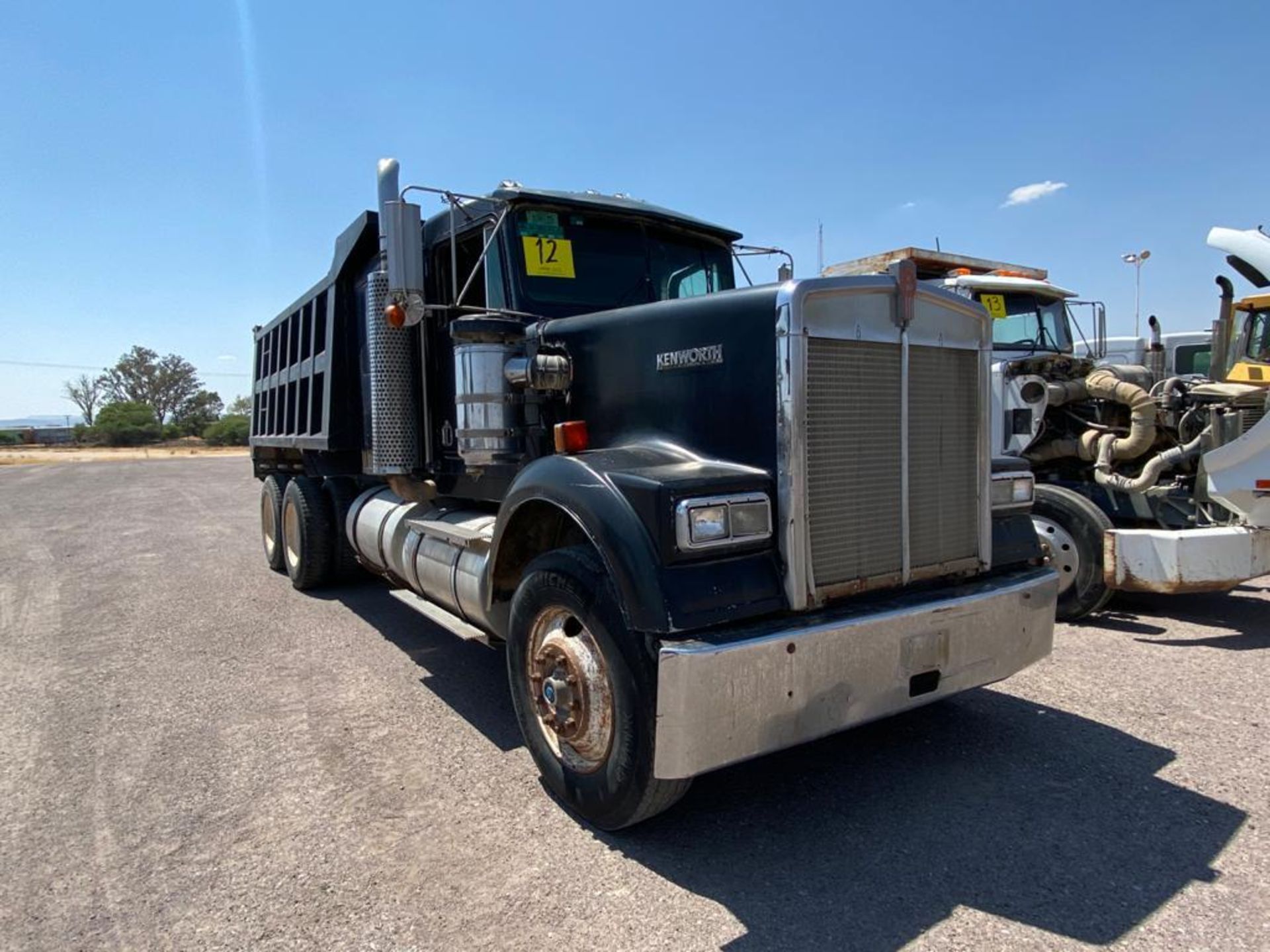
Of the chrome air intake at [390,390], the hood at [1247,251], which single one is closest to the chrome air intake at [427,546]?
the chrome air intake at [390,390]

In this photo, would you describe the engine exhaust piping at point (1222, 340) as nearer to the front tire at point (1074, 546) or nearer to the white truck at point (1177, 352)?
the front tire at point (1074, 546)

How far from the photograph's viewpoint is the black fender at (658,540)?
273cm

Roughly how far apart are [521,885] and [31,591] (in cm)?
790

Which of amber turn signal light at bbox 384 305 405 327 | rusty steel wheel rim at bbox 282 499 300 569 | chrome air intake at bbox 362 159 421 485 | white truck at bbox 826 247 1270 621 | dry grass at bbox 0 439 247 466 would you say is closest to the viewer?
amber turn signal light at bbox 384 305 405 327

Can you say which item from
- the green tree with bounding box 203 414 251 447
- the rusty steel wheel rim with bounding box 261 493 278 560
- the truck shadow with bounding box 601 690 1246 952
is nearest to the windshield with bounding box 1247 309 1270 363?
the truck shadow with bounding box 601 690 1246 952

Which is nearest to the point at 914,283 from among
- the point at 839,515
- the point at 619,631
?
the point at 839,515

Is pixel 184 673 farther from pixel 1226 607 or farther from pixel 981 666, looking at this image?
pixel 1226 607

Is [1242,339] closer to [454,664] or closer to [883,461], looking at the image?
[883,461]

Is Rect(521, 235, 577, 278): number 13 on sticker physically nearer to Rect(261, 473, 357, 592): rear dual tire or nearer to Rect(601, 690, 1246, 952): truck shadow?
Rect(601, 690, 1246, 952): truck shadow

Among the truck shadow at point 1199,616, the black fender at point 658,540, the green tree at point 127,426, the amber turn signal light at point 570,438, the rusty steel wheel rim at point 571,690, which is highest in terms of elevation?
the green tree at point 127,426

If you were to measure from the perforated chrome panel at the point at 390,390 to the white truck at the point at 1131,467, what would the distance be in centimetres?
311

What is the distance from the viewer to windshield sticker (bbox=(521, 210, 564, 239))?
14.9 ft

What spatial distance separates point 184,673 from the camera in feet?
17.4

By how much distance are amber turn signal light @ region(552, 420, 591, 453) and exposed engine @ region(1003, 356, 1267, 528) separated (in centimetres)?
457
